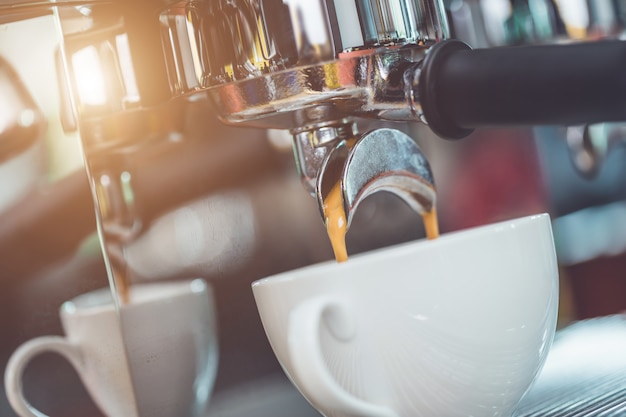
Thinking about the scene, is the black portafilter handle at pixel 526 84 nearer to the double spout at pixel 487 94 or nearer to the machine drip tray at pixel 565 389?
the double spout at pixel 487 94

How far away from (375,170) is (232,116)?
70 mm

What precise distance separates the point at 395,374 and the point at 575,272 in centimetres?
49

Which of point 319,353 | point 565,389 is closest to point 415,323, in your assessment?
point 319,353

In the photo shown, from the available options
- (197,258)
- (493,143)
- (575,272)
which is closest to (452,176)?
(493,143)

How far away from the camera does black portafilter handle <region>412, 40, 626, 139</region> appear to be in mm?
307

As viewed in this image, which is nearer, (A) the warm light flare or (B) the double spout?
(B) the double spout

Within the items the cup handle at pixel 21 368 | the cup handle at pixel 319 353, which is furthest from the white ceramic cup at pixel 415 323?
the cup handle at pixel 21 368

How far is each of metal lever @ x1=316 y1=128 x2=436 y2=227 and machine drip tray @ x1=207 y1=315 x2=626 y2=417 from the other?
0.12 metres

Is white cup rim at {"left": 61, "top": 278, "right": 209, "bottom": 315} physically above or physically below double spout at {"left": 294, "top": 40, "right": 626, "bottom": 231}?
below

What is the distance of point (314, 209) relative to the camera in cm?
55

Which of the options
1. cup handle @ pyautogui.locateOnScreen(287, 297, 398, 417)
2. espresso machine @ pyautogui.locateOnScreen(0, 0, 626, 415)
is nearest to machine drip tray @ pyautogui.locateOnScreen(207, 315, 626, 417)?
espresso machine @ pyautogui.locateOnScreen(0, 0, 626, 415)

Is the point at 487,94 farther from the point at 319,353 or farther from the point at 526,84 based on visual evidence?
the point at 319,353

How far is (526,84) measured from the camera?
0.32m

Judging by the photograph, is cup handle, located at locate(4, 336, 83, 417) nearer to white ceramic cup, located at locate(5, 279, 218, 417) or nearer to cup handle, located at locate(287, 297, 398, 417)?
white ceramic cup, located at locate(5, 279, 218, 417)
